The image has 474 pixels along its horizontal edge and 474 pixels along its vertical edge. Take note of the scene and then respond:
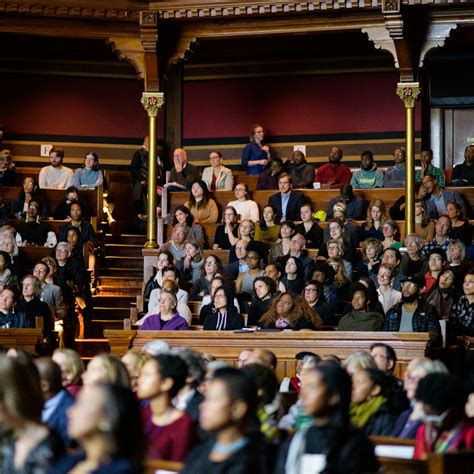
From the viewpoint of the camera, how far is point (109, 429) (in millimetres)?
3756

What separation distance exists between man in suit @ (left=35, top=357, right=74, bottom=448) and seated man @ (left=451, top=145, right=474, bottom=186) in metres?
8.12

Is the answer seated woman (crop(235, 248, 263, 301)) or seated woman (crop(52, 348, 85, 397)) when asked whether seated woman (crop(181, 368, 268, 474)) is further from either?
seated woman (crop(235, 248, 263, 301))

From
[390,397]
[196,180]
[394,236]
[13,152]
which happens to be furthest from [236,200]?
[390,397]

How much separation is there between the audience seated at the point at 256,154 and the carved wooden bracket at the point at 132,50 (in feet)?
7.55

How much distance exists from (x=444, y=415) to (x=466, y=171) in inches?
331

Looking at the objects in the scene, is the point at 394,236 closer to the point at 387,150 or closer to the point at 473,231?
the point at 473,231

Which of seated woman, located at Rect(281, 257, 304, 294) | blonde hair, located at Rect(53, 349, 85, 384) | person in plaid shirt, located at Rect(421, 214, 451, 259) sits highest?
person in plaid shirt, located at Rect(421, 214, 451, 259)

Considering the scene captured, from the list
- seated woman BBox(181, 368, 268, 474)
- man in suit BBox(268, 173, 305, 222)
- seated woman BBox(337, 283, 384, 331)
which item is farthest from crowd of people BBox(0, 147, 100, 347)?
seated woman BBox(181, 368, 268, 474)

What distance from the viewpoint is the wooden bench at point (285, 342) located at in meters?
9.01

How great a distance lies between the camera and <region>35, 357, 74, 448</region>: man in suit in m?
5.44

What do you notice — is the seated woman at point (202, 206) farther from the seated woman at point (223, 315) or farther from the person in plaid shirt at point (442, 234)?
the seated woman at point (223, 315)

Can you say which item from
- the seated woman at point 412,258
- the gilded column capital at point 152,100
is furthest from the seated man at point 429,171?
the gilded column capital at point 152,100

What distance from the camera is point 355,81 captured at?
15.5m

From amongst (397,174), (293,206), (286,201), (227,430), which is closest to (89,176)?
(286,201)
